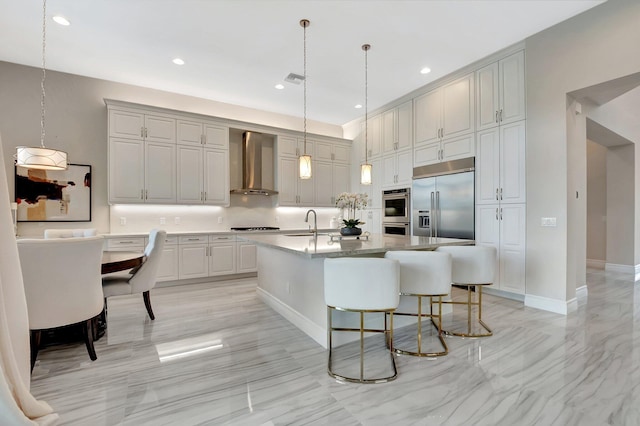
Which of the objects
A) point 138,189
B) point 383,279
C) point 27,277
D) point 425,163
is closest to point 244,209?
point 138,189

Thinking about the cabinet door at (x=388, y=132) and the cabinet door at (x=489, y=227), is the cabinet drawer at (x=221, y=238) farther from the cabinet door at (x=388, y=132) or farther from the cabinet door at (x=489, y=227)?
the cabinet door at (x=489, y=227)

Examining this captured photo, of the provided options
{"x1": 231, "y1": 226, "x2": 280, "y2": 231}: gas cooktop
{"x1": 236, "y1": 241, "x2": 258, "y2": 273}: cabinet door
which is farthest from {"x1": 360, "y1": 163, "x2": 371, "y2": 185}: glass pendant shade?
{"x1": 231, "y1": 226, "x2": 280, "y2": 231}: gas cooktop

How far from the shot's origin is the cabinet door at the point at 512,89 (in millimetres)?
3713

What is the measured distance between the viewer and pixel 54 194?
14.2ft

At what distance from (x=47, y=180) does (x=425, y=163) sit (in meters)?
5.86

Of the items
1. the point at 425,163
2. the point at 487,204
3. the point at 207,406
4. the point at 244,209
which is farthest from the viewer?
the point at 244,209

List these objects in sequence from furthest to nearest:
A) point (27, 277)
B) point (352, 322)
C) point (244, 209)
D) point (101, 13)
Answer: point (244, 209)
point (101, 13)
point (352, 322)
point (27, 277)

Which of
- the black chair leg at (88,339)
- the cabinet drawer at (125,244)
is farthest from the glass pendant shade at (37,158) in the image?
the cabinet drawer at (125,244)

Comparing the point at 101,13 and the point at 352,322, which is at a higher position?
the point at 101,13

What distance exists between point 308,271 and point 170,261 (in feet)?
9.66

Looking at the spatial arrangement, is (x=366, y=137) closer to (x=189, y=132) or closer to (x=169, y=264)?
(x=189, y=132)

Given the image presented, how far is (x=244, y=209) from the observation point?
591cm

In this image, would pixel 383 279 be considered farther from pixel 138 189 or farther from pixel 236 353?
pixel 138 189

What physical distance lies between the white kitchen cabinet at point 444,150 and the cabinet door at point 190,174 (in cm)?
381
